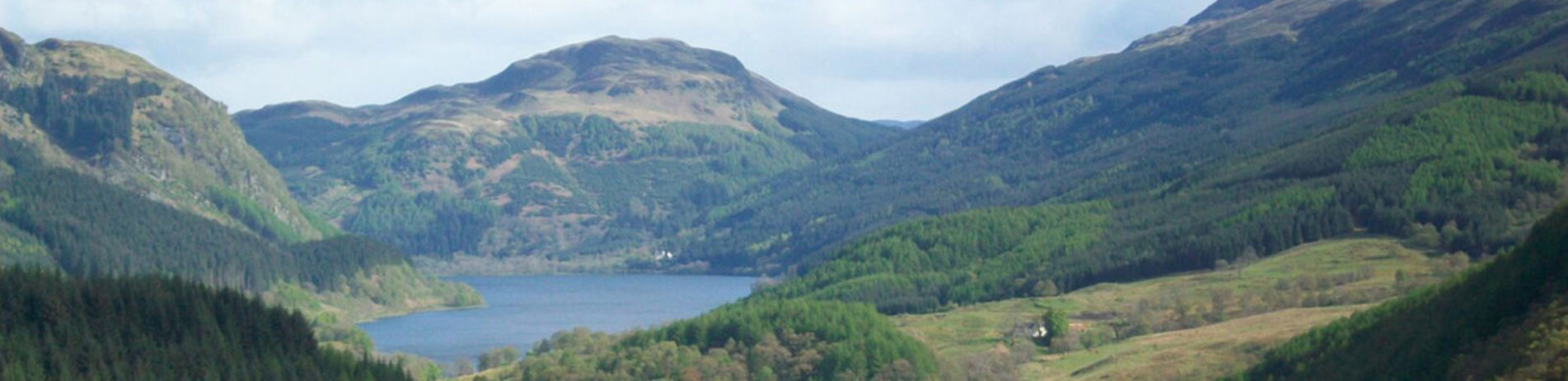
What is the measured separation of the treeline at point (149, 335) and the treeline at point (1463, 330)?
75205 millimetres

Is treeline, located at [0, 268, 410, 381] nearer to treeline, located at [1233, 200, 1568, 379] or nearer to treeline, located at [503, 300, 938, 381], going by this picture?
treeline, located at [503, 300, 938, 381]

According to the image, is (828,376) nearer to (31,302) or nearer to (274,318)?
(274,318)

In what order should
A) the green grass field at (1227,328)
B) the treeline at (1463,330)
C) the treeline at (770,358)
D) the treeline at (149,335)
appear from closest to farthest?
the treeline at (1463,330), the treeline at (149,335), the green grass field at (1227,328), the treeline at (770,358)

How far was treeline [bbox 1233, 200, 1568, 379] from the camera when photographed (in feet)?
358

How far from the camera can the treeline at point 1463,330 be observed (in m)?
109

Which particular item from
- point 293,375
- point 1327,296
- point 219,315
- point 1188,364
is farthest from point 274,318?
point 1327,296

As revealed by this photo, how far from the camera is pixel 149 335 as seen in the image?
437 ft

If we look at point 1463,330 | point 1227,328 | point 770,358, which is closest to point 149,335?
point 770,358

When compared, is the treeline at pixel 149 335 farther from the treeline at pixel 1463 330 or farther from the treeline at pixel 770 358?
the treeline at pixel 1463 330

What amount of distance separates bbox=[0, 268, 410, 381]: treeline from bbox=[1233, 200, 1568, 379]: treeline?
247 ft

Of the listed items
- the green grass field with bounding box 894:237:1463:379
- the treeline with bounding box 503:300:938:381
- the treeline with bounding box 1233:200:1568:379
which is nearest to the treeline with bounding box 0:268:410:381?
the treeline with bounding box 503:300:938:381

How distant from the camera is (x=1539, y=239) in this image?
414 feet

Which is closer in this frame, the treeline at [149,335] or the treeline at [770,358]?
the treeline at [149,335]

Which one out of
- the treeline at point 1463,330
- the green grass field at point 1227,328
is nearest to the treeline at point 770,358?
the green grass field at point 1227,328
